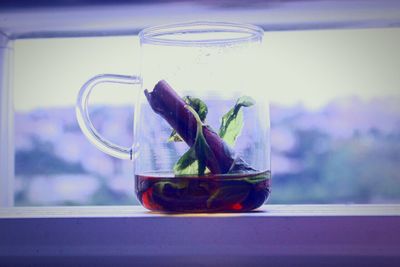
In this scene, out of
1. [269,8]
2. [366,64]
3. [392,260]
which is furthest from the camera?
[366,64]

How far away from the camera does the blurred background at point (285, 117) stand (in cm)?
94

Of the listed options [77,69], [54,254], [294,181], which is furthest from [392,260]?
[77,69]

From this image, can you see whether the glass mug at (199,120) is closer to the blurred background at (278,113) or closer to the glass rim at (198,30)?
the glass rim at (198,30)

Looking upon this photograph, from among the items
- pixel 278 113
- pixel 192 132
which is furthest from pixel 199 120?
pixel 278 113

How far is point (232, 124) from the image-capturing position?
756 mm

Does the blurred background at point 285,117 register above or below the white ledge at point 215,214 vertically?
above

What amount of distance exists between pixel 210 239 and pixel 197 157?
0.31 feet

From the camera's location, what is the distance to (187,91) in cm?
76

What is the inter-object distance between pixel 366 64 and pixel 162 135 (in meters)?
0.36

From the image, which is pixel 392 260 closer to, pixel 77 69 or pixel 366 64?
pixel 366 64

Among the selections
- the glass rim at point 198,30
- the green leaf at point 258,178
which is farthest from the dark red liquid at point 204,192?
the glass rim at point 198,30

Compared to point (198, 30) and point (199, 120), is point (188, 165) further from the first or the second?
point (198, 30)

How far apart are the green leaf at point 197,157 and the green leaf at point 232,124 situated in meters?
0.03

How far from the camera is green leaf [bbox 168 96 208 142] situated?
0.75 metres
